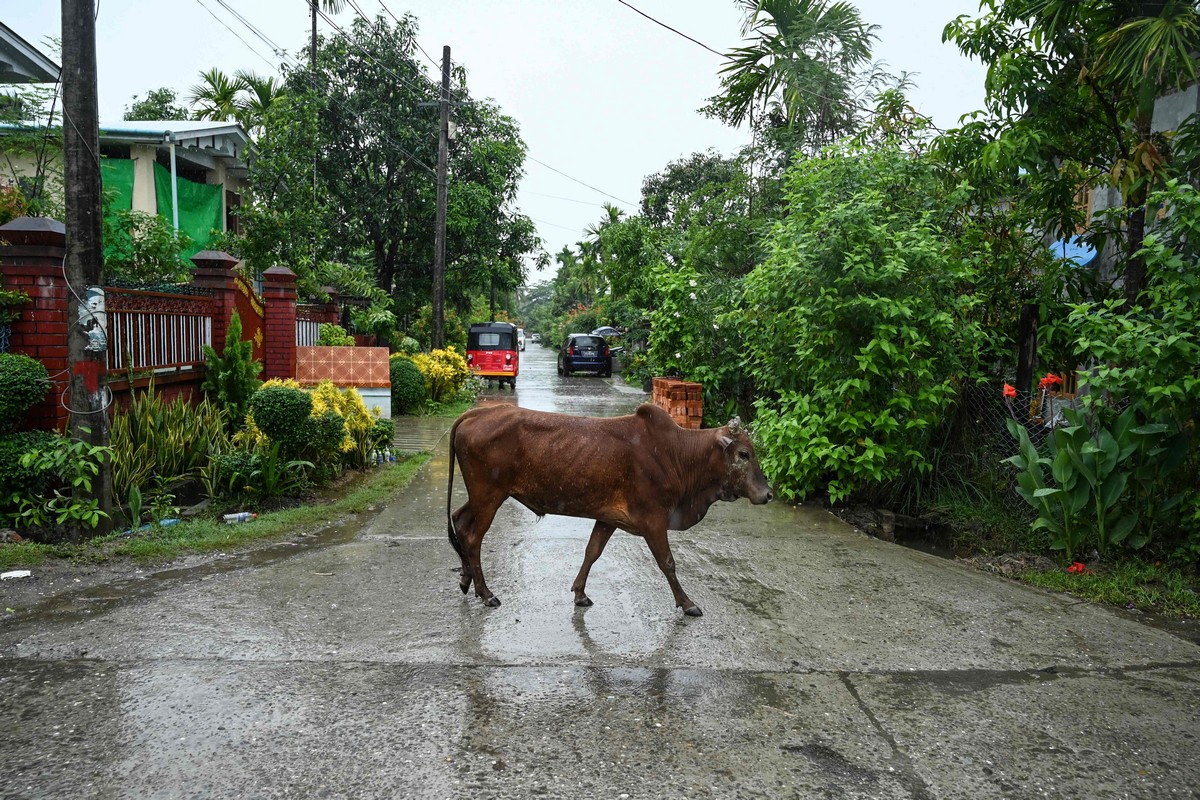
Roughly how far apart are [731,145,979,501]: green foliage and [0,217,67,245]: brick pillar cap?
5.96 meters

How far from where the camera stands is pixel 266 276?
513 inches

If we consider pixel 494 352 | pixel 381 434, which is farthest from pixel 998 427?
pixel 494 352

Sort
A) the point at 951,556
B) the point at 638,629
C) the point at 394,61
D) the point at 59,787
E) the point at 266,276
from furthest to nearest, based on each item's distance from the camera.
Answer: the point at 394,61
the point at 266,276
the point at 951,556
the point at 638,629
the point at 59,787

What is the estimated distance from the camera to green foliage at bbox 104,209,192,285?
11438 millimetres

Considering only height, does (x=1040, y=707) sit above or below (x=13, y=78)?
below

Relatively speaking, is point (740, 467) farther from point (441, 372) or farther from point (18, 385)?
point (441, 372)

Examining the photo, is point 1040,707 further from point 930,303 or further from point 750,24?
point 750,24

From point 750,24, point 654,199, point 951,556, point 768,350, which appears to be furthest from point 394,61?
point 951,556

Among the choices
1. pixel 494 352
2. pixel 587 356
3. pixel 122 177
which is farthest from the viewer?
pixel 587 356

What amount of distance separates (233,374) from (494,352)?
14.9 meters

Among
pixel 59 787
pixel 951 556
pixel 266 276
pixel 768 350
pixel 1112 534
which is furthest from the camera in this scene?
pixel 266 276

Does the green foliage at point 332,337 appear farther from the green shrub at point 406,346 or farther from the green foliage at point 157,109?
the green foliage at point 157,109

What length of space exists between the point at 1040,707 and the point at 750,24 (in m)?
12.3

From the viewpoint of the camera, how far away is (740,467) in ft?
17.8
